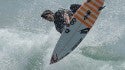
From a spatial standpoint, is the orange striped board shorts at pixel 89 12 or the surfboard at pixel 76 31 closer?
the surfboard at pixel 76 31

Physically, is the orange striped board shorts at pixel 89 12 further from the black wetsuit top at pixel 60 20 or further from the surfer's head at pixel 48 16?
the surfer's head at pixel 48 16

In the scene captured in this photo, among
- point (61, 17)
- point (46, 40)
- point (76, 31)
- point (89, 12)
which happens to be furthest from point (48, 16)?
point (46, 40)

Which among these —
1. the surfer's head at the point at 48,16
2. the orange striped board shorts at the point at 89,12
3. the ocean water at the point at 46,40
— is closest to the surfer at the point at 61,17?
the surfer's head at the point at 48,16

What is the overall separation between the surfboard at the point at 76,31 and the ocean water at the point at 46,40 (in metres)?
3.43

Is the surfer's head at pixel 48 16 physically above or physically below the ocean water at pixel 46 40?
above

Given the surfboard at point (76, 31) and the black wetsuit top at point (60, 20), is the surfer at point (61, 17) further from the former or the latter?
the surfboard at point (76, 31)

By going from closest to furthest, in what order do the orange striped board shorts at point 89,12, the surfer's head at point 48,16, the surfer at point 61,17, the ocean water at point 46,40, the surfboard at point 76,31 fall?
the surfboard at point 76,31, the orange striped board shorts at point 89,12, the surfer at point 61,17, the surfer's head at point 48,16, the ocean water at point 46,40

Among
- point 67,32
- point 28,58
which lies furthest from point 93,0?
point 28,58

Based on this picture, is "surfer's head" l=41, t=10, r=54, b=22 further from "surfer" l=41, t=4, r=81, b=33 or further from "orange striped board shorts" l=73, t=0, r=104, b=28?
"orange striped board shorts" l=73, t=0, r=104, b=28

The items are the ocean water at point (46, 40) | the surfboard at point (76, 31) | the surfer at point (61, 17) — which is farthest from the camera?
the ocean water at point (46, 40)

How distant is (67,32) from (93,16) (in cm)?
193

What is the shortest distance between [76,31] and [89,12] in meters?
1.45

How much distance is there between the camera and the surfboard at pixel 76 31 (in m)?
23.2

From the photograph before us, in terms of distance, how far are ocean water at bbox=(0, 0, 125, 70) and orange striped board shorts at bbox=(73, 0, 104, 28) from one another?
4183mm
